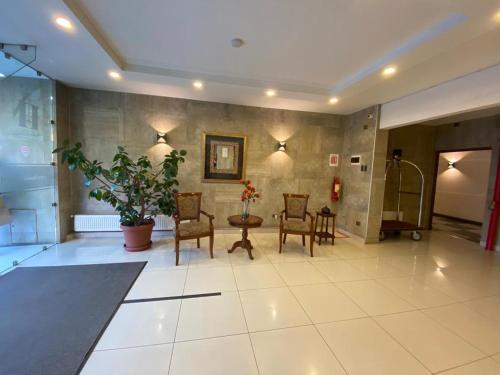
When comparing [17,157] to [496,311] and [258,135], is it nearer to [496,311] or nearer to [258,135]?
[258,135]

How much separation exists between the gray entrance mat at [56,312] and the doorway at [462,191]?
743cm

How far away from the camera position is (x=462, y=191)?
6766mm

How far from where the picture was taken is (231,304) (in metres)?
2.22

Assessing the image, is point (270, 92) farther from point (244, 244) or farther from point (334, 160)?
point (244, 244)

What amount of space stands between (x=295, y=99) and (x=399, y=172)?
3.42 metres

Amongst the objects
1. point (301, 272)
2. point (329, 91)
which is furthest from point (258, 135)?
point (301, 272)

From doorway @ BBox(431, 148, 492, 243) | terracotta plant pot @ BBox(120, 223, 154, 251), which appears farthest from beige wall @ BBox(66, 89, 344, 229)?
doorway @ BBox(431, 148, 492, 243)


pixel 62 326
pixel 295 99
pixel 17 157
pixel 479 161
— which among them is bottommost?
pixel 62 326

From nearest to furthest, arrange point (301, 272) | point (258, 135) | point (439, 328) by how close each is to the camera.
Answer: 1. point (439, 328)
2. point (301, 272)
3. point (258, 135)

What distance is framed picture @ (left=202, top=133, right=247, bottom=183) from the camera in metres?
4.40

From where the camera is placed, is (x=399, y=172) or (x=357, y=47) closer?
(x=357, y=47)

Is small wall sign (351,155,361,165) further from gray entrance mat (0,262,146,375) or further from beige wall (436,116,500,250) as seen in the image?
gray entrance mat (0,262,146,375)

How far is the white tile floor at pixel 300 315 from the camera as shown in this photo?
1.59m

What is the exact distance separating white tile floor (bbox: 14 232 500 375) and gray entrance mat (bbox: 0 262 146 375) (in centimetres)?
15
